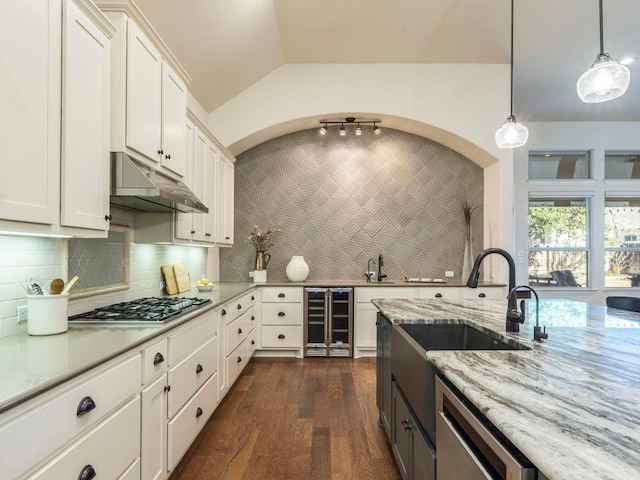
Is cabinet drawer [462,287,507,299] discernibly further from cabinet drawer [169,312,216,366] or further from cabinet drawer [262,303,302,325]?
cabinet drawer [169,312,216,366]

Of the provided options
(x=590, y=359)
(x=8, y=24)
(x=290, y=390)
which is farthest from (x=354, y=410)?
(x=8, y=24)

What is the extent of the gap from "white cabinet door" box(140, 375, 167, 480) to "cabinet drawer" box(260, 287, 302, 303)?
246cm

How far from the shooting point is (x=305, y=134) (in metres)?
4.94

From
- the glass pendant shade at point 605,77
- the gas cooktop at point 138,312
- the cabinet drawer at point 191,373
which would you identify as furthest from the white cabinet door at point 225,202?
the glass pendant shade at point 605,77

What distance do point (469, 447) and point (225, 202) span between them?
368 cm

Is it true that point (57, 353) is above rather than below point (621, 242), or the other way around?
below

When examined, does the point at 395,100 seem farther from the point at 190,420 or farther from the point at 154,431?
the point at 154,431

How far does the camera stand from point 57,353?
133 cm

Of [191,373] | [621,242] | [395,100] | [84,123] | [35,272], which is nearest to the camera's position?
[84,123]

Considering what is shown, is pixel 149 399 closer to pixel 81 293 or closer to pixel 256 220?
pixel 81 293

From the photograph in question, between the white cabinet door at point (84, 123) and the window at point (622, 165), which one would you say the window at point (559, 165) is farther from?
the white cabinet door at point (84, 123)

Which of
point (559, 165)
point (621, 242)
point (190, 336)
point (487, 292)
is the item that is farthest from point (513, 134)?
point (621, 242)

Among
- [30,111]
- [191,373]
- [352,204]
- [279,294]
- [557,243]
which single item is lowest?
[191,373]

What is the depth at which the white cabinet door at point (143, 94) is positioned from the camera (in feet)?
6.59
